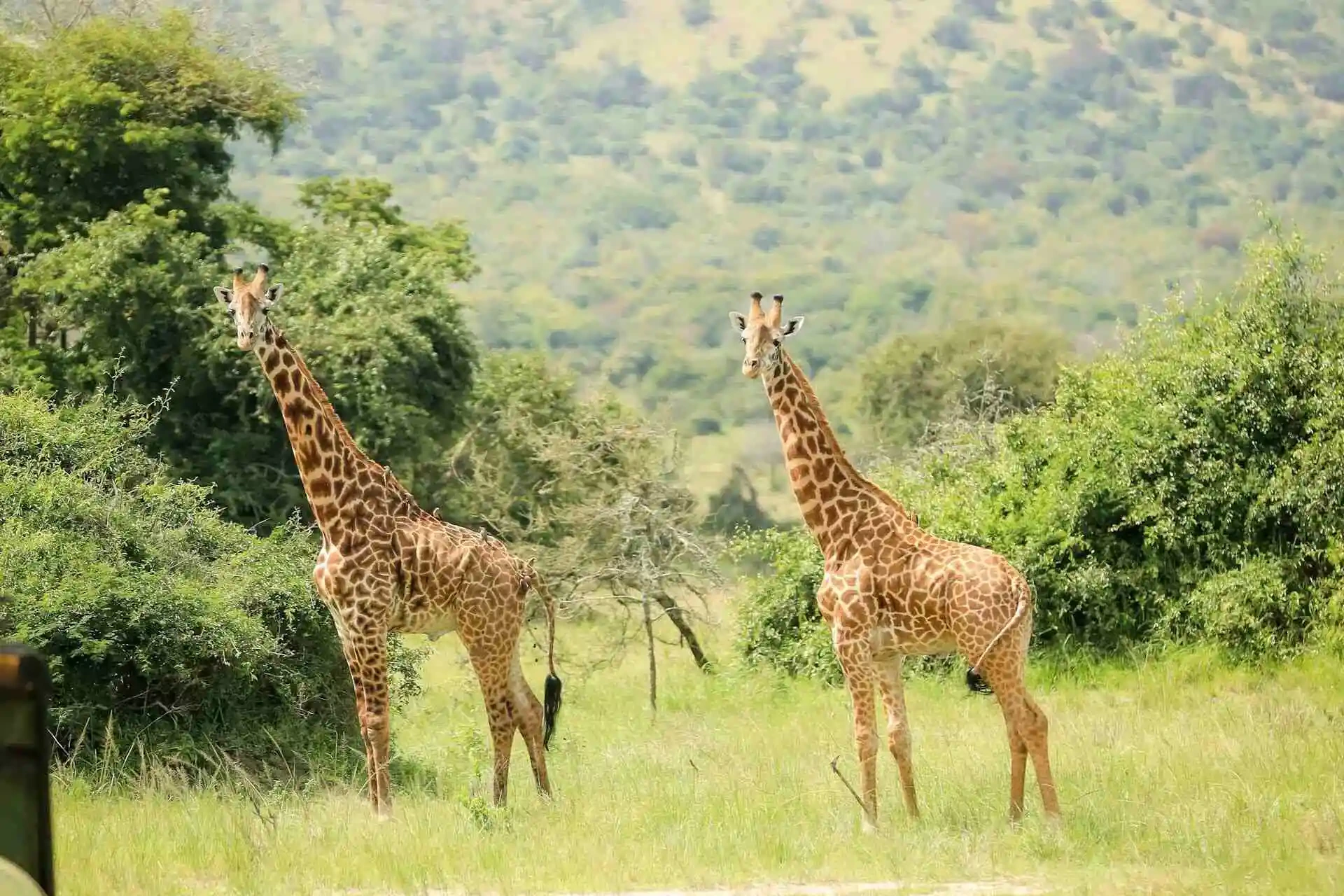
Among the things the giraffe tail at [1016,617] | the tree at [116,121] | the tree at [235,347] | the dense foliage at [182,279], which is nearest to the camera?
the giraffe tail at [1016,617]

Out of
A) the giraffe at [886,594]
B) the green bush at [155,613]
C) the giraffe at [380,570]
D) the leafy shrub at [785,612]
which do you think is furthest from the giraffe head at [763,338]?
the leafy shrub at [785,612]

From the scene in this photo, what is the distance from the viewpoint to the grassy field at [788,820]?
886 cm

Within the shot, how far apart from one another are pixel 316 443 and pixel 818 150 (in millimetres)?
118961

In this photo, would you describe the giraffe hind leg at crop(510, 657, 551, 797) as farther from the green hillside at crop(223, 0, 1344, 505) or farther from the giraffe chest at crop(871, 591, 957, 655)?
the green hillside at crop(223, 0, 1344, 505)

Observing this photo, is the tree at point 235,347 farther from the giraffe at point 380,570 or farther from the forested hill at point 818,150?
the forested hill at point 818,150

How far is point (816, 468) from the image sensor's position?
10633 millimetres

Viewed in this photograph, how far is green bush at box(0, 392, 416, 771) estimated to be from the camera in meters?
12.3

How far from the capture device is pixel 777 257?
4434 inches

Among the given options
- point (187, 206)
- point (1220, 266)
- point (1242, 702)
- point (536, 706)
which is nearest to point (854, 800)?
point (536, 706)

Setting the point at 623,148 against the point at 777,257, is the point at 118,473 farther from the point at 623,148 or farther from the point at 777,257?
the point at 623,148

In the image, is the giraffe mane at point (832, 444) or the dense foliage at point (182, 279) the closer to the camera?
the giraffe mane at point (832, 444)

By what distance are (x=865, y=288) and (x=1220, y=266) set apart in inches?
856

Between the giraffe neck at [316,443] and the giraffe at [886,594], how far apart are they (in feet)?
8.86

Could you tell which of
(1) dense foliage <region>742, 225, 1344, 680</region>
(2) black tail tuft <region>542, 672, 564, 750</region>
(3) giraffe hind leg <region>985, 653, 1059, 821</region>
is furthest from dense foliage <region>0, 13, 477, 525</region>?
(3) giraffe hind leg <region>985, 653, 1059, 821</region>
